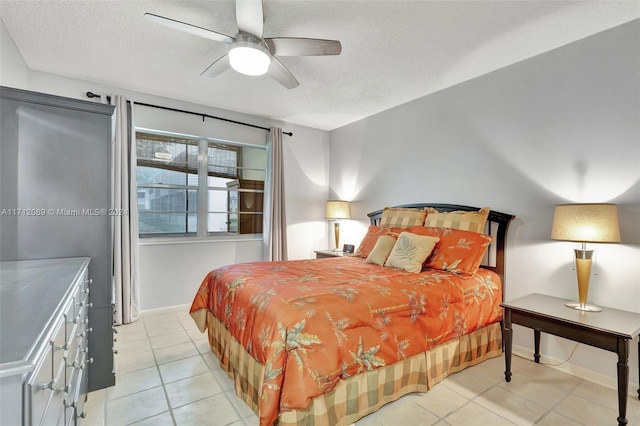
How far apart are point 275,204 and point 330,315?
295cm

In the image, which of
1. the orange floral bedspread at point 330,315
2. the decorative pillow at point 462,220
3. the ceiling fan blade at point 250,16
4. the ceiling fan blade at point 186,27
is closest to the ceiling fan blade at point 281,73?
the ceiling fan blade at point 250,16

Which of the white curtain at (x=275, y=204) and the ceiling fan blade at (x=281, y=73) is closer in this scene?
the ceiling fan blade at (x=281, y=73)

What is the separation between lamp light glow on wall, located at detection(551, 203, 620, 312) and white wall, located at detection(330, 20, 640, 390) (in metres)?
0.28

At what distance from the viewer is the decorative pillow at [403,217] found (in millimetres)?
3330

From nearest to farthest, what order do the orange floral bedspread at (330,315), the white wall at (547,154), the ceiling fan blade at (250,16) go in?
the orange floral bedspread at (330,315) < the ceiling fan blade at (250,16) < the white wall at (547,154)

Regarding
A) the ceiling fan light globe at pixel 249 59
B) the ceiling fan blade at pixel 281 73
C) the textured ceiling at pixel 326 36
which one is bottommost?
the ceiling fan light globe at pixel 249 59

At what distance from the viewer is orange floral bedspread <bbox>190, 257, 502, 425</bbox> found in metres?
1.55

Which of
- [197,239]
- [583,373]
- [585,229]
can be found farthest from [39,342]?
[197,239]

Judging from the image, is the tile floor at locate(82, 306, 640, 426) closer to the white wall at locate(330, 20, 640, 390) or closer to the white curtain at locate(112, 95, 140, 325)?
the white wall at locate(330, 20, 640, 390)

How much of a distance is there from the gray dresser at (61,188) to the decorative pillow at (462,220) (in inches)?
112

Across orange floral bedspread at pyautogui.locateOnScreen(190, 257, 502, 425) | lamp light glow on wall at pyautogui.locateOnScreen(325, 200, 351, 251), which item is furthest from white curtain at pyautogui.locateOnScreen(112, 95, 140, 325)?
lamp light glow on wall at pyautogui.locateOnScreen(325, 200, 351, 251)

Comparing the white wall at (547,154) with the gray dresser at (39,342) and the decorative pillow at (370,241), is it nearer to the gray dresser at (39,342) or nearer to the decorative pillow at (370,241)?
the decorative pillow at (370,241)

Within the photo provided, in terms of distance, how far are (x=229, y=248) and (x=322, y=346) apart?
3066mm

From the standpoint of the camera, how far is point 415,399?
2037 mm
